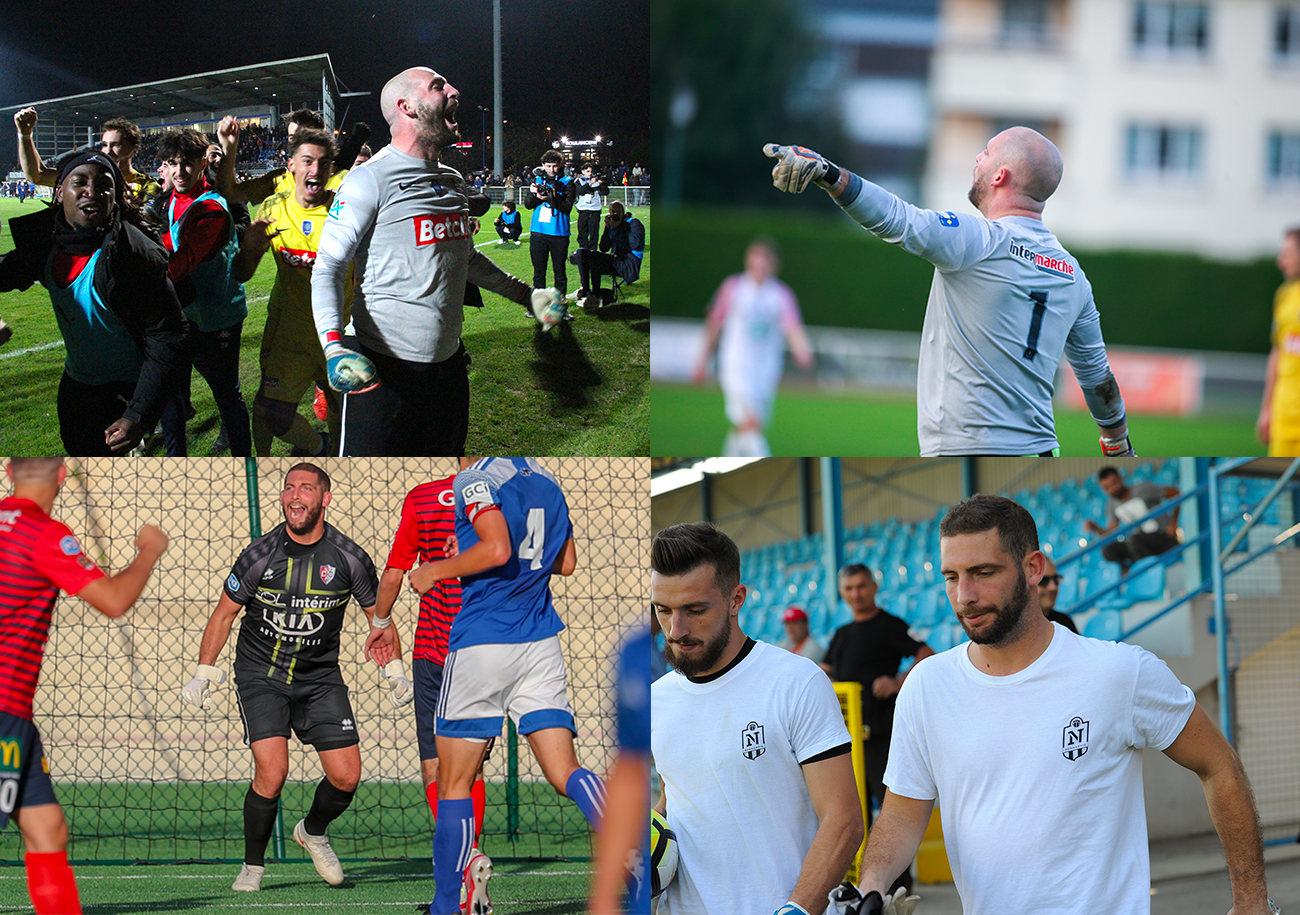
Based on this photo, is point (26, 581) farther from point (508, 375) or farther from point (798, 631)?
point (798, 631)

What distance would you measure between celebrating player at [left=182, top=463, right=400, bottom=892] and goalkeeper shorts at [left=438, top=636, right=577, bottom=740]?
433 mm

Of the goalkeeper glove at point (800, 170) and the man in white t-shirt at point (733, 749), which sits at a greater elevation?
the goalkeeper glove at point (800, 170)

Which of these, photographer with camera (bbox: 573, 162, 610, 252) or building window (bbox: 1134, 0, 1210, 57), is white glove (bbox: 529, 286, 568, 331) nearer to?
photographer with camera (bbox: 573, 162, 610, 252)

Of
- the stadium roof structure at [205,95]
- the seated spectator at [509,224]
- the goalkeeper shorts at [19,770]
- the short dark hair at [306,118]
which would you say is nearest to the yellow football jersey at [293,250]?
the short dark hair at [306,118]

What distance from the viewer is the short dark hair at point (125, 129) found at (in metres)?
4.31

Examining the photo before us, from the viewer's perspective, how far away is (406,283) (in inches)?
164

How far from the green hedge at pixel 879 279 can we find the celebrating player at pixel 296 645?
15.2 metres

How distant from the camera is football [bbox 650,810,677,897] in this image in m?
2.46

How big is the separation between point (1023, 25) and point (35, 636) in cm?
2004

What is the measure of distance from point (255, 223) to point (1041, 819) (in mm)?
3543

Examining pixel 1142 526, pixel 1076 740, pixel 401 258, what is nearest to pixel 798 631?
pixel 1142 526

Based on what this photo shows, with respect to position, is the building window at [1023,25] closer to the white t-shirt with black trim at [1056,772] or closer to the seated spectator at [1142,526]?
the seated spectator at [1142,526]

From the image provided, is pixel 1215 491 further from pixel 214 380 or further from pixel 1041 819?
pixel 214 380

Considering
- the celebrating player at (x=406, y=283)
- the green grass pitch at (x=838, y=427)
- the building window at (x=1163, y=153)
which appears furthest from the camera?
the building window at (x=1163, y=153)
